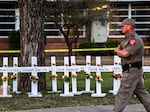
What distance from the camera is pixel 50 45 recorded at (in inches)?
1207

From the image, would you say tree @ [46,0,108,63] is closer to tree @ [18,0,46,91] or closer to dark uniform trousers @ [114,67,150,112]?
tree @ [18,0,46,91]

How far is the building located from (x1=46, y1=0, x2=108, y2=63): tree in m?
9.56

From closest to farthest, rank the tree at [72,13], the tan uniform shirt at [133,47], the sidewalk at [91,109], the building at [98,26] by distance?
the tan uniform shirt at [133,47] → the sidewalk at [91,109] → the tree at [72,13] → the building at [98,26]

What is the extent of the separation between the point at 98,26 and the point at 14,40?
557 centimetres

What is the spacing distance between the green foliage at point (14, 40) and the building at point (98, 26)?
1.04 m

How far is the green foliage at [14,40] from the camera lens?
28.9m

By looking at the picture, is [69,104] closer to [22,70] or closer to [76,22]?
[22,70]

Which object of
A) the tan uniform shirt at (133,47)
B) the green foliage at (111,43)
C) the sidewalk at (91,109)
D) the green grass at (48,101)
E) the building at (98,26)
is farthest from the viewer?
the building at (98,26)

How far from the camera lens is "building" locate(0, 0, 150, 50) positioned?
30531 mm

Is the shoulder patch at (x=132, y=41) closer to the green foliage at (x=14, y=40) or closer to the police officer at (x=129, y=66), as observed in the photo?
the police officer at (x=129, y=66)

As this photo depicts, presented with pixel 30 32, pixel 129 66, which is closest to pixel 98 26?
pixel 30 32

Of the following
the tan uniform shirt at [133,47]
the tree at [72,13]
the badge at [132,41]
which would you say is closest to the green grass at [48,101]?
the tan uniform shirt at [133,47]

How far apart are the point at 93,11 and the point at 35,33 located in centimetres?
852

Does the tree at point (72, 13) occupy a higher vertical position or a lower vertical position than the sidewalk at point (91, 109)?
higher
